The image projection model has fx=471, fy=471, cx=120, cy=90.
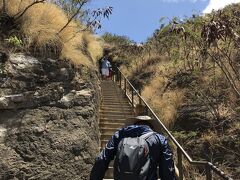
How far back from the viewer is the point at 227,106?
1535cm

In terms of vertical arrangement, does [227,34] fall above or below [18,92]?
above

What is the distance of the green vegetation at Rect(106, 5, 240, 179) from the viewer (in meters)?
13.1

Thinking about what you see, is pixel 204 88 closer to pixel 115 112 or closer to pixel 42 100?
pixel 115 112

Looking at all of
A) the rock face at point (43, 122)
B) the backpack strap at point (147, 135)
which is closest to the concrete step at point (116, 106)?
the rock face at point (43, 122)

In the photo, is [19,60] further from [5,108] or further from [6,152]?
[6,152]

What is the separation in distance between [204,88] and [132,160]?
13445 mm

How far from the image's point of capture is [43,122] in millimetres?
10203

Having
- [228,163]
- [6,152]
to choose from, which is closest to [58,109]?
[6,152]

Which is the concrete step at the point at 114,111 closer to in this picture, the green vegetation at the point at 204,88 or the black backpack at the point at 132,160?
the green vegetation at the point at 204,88

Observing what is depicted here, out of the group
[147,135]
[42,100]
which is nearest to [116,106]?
[42,100]

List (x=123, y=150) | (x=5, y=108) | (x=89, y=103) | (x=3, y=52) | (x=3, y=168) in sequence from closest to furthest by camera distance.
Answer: (x=123, y=150) < (x=3, y=168) < (x=5, y=108) < (x=3, y=52) < (x=89, y=103)

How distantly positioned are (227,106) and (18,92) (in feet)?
25.2

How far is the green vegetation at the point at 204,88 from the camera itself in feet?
42.9

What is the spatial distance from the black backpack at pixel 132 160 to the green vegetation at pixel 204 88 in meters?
7.72
